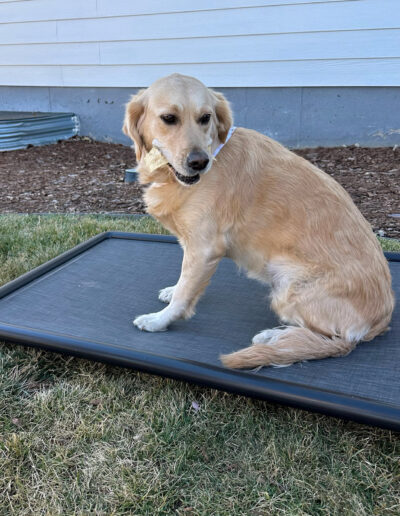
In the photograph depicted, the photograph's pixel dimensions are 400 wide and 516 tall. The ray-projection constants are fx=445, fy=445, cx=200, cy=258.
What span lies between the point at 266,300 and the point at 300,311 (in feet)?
1.83

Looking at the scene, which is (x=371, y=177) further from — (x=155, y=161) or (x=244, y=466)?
(x=244, y=466)

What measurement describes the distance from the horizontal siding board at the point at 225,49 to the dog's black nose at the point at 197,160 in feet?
14.2

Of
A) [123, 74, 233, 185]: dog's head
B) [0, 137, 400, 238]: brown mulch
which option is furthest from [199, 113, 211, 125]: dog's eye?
[0, 137, 400, 238]: brown mulch

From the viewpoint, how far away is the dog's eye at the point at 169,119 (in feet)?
6.72

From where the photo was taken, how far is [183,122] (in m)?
2.04

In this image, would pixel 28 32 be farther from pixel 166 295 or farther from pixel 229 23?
pixel 166 295

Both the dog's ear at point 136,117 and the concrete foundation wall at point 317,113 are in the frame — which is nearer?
the dog's ear at point 136,117

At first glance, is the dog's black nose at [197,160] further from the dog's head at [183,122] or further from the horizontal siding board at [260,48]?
the horizontal siding board at [260,48]

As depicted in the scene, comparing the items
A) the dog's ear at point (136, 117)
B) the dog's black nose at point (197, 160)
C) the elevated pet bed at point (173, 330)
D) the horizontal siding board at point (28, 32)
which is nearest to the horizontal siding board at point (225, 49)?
the horizontal siding board at point (28, 32)

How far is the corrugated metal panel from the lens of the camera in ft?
21.8

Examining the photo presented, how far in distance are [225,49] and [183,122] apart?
4.40 meters

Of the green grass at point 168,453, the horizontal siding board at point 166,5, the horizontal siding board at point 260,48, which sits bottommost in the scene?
the green grass at point 168,453

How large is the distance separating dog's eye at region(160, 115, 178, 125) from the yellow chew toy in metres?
0.15

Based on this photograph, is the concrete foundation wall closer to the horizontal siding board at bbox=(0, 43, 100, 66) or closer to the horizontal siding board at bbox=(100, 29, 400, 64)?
the horizontal siding board at bbox=(100, 29, 400, 64)
